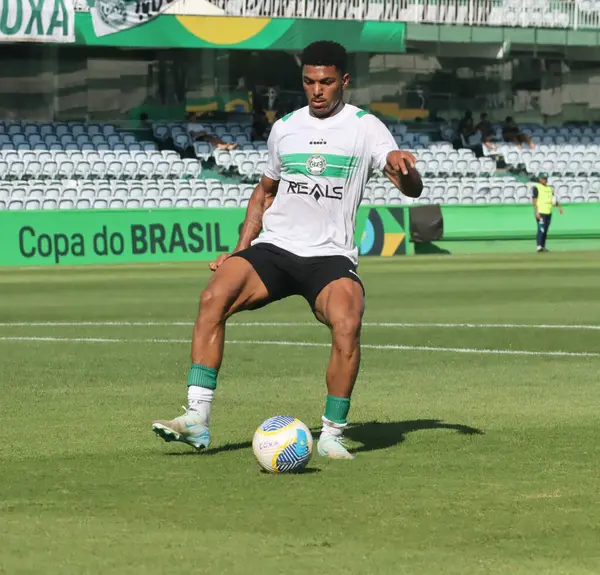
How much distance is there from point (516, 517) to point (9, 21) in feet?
117

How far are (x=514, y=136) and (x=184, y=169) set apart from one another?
14726 millimetres

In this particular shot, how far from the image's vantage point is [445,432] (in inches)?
345

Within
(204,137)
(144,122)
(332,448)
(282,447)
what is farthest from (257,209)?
(144,122)

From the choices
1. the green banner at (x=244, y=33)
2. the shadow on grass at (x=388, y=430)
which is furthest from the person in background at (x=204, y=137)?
the shadow on grass at (x=388, y=430)

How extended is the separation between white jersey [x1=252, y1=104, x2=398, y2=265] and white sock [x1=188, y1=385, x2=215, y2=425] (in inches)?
37.5

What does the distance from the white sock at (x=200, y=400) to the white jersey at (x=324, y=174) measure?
3.12 feet

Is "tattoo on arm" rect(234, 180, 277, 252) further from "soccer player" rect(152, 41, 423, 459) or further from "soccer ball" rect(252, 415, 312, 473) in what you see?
"soccer ball" rect(252, 415, 312, 473)

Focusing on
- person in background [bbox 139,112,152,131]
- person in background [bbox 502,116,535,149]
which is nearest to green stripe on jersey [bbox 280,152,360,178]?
person in background [bbox 139,112,152,131]

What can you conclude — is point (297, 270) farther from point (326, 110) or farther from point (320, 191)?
point (326, 110)

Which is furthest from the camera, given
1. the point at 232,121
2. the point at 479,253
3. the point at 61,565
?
the point at 232,121

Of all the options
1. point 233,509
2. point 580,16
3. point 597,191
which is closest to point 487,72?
point 580,16

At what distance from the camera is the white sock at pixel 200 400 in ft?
25.7

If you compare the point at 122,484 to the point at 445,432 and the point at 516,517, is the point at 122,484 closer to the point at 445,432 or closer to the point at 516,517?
the point at 516,517

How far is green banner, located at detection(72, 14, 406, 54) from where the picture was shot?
42.6 metres
